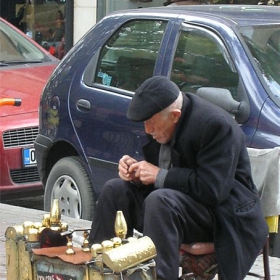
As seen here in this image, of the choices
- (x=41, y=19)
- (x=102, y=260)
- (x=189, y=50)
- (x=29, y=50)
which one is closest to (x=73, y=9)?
(x=41, y=19)

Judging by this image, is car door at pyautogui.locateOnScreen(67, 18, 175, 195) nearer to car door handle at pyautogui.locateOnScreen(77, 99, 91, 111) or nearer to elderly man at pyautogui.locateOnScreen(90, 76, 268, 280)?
car door handle at pyautogui.locateOnScreen(77, 99, 91, 111)

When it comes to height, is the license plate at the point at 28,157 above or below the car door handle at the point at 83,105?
below

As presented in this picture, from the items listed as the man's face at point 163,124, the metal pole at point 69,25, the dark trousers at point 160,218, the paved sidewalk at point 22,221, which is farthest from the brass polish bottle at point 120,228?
the metal pole at point 69,25

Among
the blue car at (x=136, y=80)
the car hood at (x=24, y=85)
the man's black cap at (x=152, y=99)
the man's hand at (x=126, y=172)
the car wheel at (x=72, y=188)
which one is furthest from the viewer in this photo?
the car hood at (x=24, y=85)

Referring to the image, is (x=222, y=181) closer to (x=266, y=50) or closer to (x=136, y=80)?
(x=266, y=50)

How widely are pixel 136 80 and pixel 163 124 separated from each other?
5.97 ft

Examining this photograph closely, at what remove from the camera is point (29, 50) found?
28.8ft

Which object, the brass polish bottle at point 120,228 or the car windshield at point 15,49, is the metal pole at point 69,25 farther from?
the brass polish bottle at point 120,228

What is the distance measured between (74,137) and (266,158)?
2123mm

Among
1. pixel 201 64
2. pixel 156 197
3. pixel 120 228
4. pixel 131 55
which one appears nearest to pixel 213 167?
pixel 156 197

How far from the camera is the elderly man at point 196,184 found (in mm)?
3959

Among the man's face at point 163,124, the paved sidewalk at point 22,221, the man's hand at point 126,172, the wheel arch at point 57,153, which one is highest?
the man's face at point 163,124

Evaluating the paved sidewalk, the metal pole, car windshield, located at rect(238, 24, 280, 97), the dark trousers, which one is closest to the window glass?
the metal pole

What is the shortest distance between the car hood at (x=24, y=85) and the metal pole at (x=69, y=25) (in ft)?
15.1
